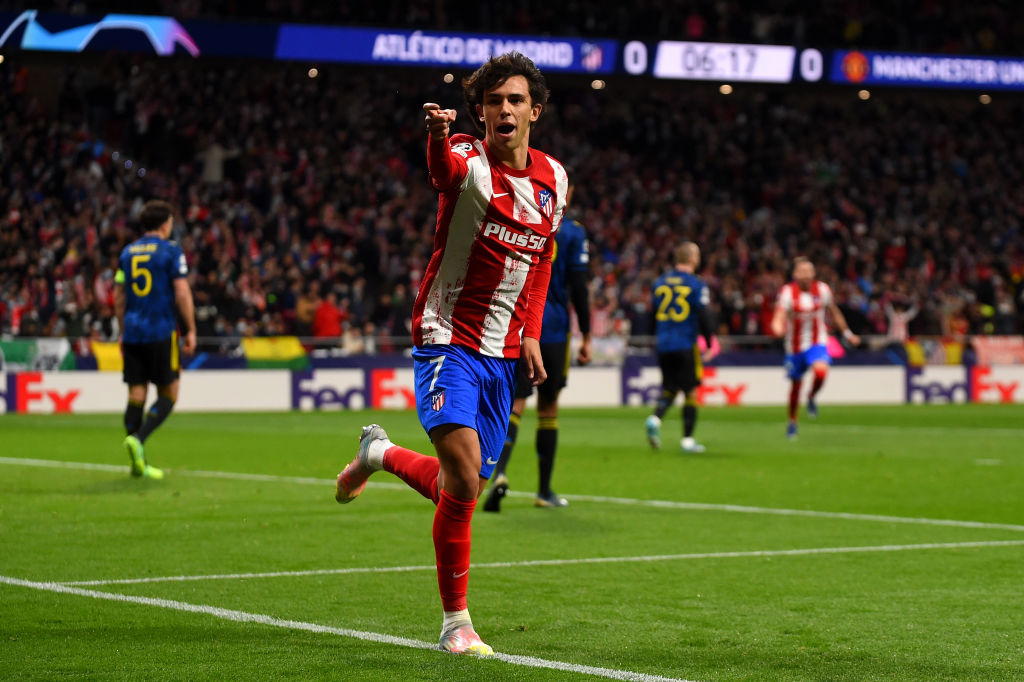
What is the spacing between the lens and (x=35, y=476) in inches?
512

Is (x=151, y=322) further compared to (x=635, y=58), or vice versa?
(x=635, y=58)

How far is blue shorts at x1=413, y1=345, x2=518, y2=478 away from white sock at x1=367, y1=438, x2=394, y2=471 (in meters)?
0.55

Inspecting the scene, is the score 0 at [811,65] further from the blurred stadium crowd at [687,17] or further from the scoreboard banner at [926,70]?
the blurred stadium crowd at [687,17]

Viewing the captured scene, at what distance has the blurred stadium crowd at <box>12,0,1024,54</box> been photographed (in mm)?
33438

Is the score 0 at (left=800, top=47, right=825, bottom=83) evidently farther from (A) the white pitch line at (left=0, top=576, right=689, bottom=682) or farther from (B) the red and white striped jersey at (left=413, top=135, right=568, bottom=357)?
(B) the red and white striped jersey at (left=413, top=135, right=568, bottom=357)

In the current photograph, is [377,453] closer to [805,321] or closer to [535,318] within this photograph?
[535,318]

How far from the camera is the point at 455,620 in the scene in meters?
5.61

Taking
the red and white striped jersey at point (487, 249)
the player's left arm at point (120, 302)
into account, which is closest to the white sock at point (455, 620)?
the red and white striped jersey at point (487, 249)

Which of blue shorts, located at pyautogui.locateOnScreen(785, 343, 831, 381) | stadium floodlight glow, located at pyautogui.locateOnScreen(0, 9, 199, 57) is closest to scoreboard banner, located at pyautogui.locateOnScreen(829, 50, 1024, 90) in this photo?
stadium floodlight glow, located at pyautogui.locateOnScreen(0, 9, 199, 57)

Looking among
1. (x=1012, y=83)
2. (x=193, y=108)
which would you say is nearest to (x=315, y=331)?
(x=193, y=108)

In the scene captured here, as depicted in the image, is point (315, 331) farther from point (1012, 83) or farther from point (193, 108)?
point (1012, 83)

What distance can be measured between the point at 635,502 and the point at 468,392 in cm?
593

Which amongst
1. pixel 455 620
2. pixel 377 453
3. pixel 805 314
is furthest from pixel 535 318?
pixel 805 314

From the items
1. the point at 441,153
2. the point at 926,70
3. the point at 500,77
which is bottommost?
the point at 441,153
